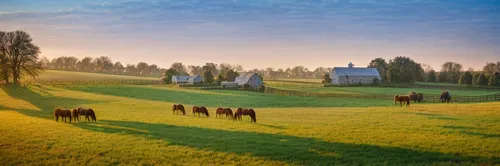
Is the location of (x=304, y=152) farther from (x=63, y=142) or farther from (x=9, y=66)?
(x=9, y=66)

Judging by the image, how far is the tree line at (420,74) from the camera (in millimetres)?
84375

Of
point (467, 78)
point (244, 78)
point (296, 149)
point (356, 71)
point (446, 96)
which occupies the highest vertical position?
point (356, 71)

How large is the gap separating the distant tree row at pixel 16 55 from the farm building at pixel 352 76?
2787 inches

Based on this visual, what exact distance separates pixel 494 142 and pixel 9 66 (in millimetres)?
66608

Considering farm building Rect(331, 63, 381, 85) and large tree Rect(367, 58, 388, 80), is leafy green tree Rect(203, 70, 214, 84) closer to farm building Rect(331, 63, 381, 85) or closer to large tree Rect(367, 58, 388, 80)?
farm building Rect(331, 63, 381, 85)

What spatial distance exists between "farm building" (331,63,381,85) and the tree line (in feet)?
13.2

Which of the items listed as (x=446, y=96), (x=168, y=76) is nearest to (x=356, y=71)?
(x=168, y=76)

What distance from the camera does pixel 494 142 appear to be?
527 inches

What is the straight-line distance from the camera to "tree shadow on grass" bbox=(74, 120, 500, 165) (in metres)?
11.3

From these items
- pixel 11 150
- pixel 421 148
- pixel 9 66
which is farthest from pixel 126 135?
pixel 9 66

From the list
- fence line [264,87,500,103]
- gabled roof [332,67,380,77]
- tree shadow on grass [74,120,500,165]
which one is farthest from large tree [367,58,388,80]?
tree shadow on grass [74,120,500,165]

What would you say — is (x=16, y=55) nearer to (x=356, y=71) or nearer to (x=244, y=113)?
(x=244, y=113)

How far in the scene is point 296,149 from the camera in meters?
12.7

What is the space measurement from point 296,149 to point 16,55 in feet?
203
